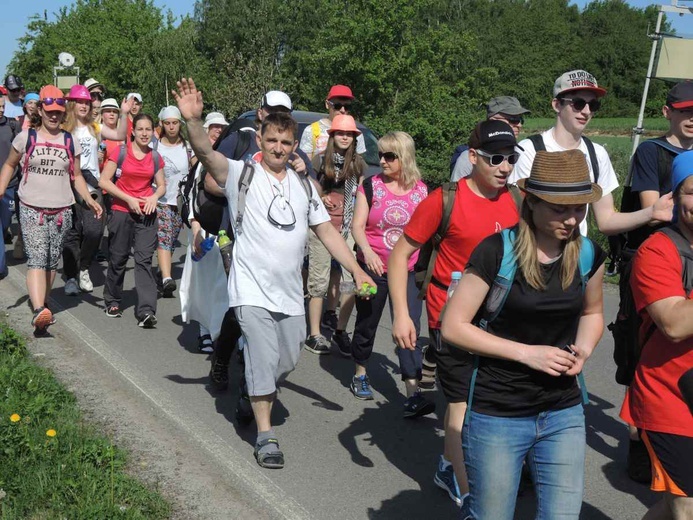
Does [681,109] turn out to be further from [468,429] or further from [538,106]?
[538,106]

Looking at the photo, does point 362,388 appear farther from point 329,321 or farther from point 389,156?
point 329,321

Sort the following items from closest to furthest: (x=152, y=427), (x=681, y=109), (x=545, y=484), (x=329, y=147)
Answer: (x=545, y=484), (x=681, y=109), (x=152, y=427), (x=329, y=147)

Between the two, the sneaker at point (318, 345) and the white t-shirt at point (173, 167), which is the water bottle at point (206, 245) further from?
the white t-shirt at point (173, 167)

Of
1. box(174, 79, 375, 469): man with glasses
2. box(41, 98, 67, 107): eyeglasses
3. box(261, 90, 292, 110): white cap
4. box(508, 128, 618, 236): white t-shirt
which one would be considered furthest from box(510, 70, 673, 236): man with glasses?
box(41, 98, 67, 107): eyeglasses

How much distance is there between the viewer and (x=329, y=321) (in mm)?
8352

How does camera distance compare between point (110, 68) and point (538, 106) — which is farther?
point (538, 106)

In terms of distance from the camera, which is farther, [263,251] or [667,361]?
[263,251]

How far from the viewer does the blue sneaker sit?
4.60 meters

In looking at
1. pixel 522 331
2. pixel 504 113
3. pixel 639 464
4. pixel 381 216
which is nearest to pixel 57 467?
pixel 522 331

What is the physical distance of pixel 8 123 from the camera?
10938 mm

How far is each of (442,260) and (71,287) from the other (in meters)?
5.92

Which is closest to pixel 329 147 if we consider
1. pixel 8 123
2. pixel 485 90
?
pixel 8 123

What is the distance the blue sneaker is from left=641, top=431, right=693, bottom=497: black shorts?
4.77 feet

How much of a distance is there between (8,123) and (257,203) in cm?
712
